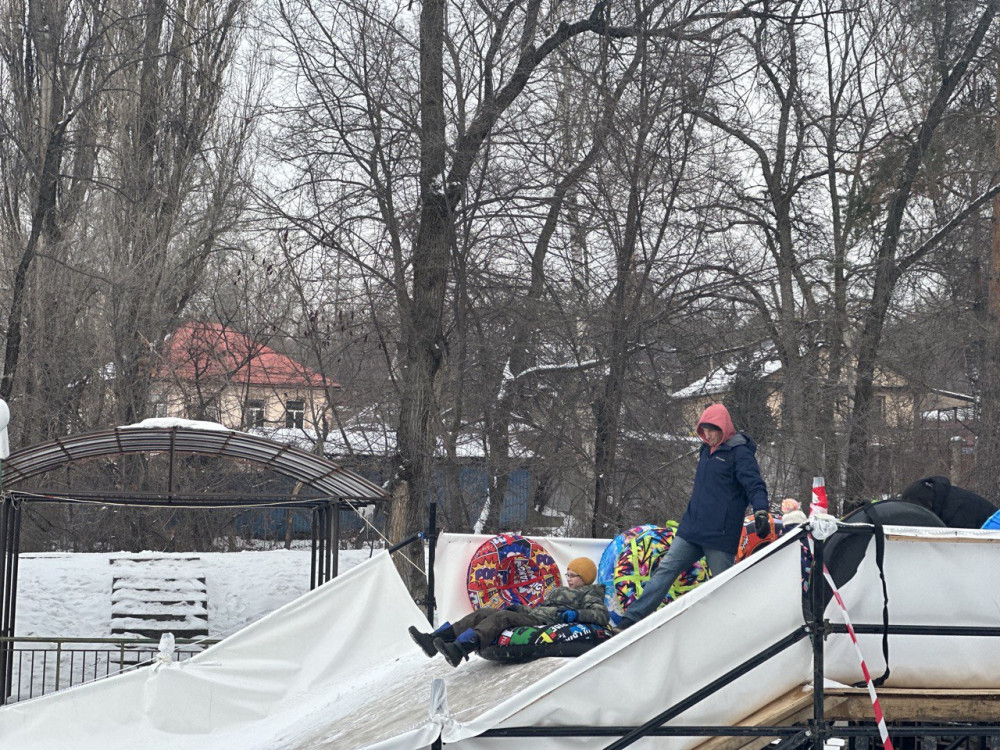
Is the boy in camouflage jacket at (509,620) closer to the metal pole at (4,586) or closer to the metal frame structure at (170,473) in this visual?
the metal frame structure at (170,473)

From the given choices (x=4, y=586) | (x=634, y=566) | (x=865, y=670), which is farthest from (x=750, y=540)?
(x=4, y=586)

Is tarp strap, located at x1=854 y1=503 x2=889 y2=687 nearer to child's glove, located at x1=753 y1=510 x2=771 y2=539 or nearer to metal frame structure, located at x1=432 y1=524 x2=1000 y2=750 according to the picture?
metal frame structure, located at x1=432 y1=524 x2=1000 y2=750

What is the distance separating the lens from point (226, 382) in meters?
25.0

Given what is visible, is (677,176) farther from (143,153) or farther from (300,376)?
(143,153)

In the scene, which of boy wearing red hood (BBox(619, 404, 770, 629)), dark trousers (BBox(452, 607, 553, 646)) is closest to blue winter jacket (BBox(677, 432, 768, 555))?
boy wearing red hood (BBox(619, 404, 770, 629))

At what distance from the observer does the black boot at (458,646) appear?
21.5ft

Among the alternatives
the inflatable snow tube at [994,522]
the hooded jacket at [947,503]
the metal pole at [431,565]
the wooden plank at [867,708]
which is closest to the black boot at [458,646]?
the wooden plank at [867,708]

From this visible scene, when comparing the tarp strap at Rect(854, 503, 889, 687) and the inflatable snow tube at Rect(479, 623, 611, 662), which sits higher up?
the tarp strap at Rect(854, 503, 889, 687)

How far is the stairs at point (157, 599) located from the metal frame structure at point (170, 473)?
354 cm

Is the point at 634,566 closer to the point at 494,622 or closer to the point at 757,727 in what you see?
the point at 494,622

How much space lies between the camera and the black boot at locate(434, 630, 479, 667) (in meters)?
6.55

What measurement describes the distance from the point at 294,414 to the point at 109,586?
21.8 feet

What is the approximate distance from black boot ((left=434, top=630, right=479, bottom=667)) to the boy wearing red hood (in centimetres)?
99

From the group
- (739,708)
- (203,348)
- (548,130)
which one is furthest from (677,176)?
(739,708)
